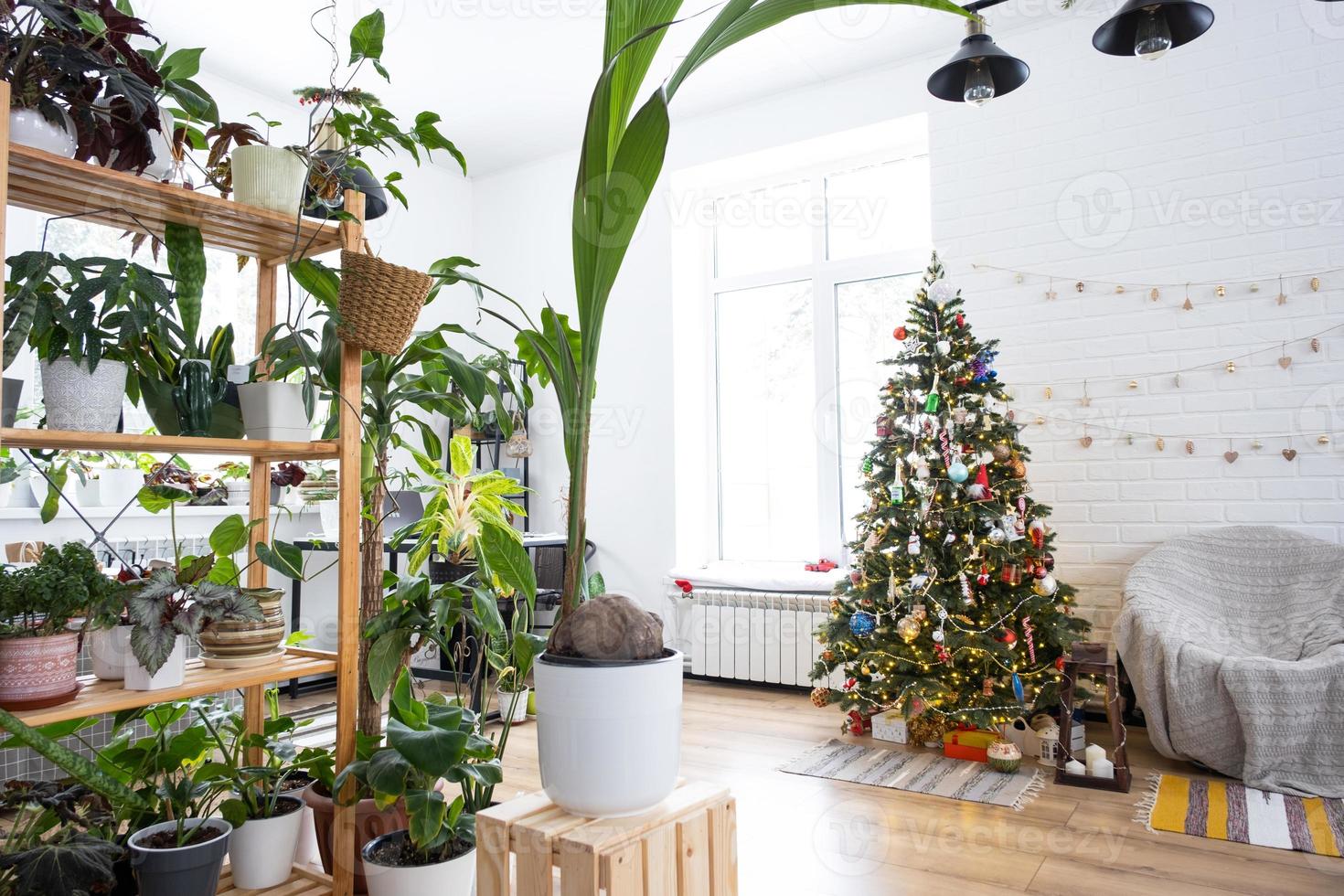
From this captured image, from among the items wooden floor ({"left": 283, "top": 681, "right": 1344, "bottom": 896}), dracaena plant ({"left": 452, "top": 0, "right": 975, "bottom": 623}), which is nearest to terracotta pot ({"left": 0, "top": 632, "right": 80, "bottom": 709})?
dracaena plant ({"left": 452, "top": 0, "right": 975, "bottom": 623})

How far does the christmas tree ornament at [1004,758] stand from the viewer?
A: 123 inches

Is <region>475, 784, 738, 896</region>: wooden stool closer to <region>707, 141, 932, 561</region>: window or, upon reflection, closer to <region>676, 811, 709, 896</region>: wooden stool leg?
<region>676, 811, 709, 896</region>: wooden stool leg

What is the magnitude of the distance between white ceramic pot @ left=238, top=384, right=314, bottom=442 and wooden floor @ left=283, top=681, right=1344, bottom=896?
142 cm

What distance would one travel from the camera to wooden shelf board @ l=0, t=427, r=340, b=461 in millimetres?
1567

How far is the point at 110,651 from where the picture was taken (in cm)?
178

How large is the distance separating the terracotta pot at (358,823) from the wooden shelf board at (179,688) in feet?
1.02

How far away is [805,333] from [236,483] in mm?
3012

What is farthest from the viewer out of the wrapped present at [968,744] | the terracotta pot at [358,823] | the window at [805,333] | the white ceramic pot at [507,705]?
the window at [805,333]

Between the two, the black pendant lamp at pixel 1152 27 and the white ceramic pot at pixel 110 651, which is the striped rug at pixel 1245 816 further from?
the white ceramic pot at pixel 110 651

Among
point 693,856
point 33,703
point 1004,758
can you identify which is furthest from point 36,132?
point 1004,758

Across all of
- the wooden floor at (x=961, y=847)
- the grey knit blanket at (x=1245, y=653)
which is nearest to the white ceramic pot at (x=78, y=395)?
the wooden floor at (x=961, y=847)

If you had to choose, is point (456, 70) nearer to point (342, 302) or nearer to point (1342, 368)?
point (342, 302)

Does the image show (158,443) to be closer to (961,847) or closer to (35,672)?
(35,672)

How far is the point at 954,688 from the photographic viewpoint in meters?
3.38
